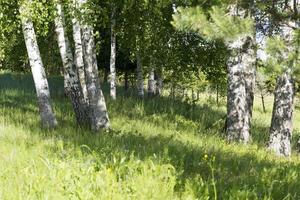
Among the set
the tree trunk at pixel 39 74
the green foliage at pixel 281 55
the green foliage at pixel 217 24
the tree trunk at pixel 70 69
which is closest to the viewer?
the green foliage at pixel 281 55

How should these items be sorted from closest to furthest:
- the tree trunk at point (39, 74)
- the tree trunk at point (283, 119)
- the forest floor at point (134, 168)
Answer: the forest floor at point (134, 168) → the tree trunk at point (283, 119) → the tree trunk at point (39, 74)

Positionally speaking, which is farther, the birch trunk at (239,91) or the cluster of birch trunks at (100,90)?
the birch trunk at (239,91)

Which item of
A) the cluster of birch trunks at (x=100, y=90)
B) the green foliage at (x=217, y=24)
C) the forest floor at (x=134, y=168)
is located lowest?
the forest floor at (x=134, y=168)

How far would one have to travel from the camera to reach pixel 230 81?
10.7m

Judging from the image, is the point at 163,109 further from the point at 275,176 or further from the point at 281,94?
the point at 275,176

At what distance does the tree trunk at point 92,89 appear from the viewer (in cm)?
1011

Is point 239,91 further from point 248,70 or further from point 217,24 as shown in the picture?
point 217,24

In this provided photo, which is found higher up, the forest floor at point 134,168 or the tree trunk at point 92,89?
the tree trunk at point 92,89

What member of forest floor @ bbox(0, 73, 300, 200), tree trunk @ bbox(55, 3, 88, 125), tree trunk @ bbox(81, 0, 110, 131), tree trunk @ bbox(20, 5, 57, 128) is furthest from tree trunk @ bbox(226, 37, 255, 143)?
tree trunk @ bbox(20, 5, 57, 128)

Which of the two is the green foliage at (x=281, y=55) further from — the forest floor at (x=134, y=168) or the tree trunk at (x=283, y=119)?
the tree trunk at (x=283, y=119)

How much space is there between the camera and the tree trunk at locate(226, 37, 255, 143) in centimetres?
1054

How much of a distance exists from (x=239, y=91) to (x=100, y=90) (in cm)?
328

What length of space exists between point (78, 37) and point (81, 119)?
6.53 ft

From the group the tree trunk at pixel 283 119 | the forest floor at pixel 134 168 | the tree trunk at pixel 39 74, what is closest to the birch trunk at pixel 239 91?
the forest floor at pixel 134 168
